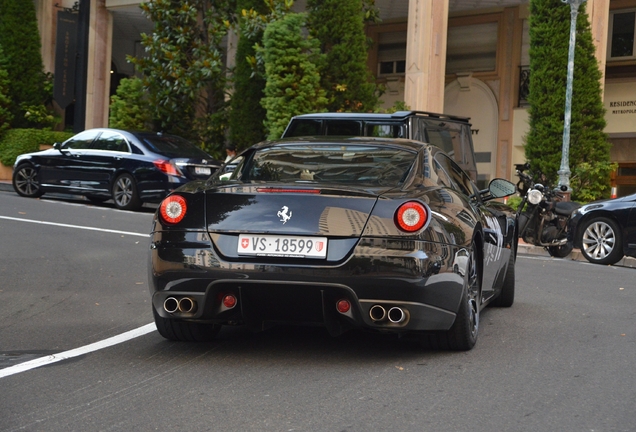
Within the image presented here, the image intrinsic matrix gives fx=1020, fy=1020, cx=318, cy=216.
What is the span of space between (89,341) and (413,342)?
2169mm

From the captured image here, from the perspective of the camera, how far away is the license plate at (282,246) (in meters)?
5.75

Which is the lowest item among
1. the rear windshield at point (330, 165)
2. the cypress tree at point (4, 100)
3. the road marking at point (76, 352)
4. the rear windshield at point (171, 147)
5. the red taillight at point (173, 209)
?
the road marking at point (76, 352)

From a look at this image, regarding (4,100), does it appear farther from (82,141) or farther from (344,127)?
(344,127)

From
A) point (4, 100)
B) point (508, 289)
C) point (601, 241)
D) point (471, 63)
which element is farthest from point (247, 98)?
point (508, 289)

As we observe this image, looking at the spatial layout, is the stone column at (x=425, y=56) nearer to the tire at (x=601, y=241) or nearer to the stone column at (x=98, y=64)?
the tire at (x=601, y=241)

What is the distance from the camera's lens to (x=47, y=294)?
905 cm

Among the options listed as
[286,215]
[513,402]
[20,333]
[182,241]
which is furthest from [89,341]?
[513,402]

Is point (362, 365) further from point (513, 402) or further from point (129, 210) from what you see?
point (129, 210)

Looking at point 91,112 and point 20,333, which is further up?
point 91,112

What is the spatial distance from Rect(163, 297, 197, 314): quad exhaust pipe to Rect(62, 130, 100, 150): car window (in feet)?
49.3

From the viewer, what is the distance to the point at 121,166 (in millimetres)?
19953

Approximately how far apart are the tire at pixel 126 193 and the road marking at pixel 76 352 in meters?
12.4

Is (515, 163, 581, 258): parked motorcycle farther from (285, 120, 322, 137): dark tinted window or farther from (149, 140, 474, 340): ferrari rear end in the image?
(149, 140, 474, 340): ferrari rear end

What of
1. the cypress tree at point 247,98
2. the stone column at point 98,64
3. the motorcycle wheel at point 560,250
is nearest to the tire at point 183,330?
the motorcycle wheel at point 560,250
